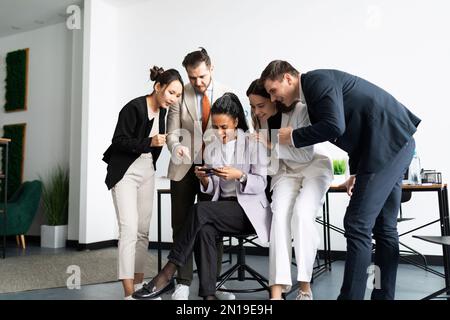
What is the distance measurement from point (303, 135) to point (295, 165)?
0.96 ft

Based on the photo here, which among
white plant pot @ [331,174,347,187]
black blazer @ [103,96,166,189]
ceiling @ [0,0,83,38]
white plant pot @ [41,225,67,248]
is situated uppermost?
ceiling @ [0,0,83,38]

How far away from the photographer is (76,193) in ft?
15.7

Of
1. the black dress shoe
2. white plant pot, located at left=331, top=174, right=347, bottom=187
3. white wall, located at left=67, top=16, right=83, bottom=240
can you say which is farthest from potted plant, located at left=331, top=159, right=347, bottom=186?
white wall, located at left=67, top=16, right=83, bottom=240

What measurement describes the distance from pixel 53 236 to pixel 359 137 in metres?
4.15

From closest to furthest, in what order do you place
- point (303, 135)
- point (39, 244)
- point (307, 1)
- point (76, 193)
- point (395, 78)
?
point (303, 135), point (395, 78), point (307, 1), point (76, 193), point (39, 244)

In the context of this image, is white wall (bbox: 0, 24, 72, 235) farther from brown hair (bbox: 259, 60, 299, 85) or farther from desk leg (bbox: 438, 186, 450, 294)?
desk leg (bbox: 438, 186, 450, 294)

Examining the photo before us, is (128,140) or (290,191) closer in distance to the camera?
(290,191)

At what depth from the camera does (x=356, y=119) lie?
67.2 inches

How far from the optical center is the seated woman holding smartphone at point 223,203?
187 centimetres

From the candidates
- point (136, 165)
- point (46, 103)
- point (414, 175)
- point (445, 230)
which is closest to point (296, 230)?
point (136, 165)

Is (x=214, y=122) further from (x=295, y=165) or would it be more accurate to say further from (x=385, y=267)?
(x=385, y=267)

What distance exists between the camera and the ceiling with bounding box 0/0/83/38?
4.94m

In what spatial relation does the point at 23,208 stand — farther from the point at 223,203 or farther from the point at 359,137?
the point at 359,137

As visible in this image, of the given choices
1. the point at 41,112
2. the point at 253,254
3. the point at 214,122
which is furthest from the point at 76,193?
the point at 214,122
